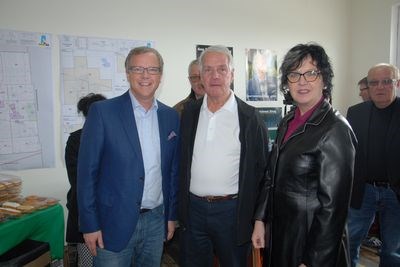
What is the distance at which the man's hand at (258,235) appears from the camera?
1506 millimetres

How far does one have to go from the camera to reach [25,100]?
8.78 feet

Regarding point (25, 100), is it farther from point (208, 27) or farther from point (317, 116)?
point (317, 116)

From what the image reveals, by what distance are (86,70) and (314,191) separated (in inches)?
95.7

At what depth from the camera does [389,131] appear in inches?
80.2

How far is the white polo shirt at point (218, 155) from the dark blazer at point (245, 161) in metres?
0.03

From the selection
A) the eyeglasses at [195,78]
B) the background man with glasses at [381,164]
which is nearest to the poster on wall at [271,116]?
the eyeglasses at [195,78]

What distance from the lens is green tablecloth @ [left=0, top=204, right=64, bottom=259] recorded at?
1879mm

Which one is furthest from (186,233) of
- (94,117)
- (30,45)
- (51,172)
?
(30,45)

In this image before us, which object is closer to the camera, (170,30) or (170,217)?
(170,217)

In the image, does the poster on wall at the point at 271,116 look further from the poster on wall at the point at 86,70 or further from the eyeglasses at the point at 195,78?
the poster on wall at the point at 86,70

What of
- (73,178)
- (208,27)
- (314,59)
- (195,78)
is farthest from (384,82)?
(73,178)

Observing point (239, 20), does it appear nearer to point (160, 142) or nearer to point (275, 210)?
point (160, 142)

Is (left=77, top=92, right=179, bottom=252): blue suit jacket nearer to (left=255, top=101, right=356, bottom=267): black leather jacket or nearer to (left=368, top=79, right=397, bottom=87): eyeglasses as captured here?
(left=255, top=101, right=356, bottom=267): black leather jacket

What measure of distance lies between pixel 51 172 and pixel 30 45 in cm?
118
